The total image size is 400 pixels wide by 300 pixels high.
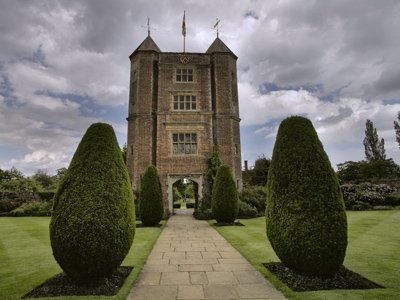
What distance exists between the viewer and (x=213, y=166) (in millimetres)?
20250

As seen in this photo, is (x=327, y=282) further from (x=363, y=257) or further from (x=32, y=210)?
(x=32, y=210)

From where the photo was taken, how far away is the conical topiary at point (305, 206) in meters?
4.82

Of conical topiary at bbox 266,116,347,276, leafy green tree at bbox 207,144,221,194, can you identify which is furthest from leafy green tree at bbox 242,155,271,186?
conical topiary at bbox 266,116,347,276

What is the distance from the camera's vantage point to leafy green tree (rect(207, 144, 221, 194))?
20156 millimetres

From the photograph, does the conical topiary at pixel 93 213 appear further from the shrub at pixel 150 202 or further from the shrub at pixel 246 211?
the shrub at pixel 246 211

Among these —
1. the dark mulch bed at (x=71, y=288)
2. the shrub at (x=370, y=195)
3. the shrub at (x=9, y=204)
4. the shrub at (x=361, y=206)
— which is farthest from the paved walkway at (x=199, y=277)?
the shrub at (x=9, y=204)

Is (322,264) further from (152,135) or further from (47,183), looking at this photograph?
(47,183)

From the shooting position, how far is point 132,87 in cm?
2244

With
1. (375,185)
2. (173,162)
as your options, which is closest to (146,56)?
(173,162)

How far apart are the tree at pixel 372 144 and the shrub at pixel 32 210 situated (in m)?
46.6

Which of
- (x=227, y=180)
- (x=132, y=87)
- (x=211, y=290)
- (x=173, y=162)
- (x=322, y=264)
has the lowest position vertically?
(x=211, y=290)

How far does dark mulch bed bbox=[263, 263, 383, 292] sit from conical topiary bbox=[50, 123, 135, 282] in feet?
9.86

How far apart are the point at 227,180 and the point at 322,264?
385 inches

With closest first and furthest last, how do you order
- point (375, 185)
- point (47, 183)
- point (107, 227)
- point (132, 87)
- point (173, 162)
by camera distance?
1. point (107, 227)
2. point (173, 162)
3. point (132, 87)
4. point (375, 185)
5. point (47, 183)
